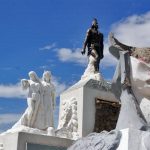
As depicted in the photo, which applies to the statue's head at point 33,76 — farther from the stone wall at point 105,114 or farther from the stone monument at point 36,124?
the stone wall at point 105,114

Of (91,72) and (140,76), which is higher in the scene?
(91,72)

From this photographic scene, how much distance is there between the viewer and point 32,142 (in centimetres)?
973

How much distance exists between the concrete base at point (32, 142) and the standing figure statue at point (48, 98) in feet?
2.32

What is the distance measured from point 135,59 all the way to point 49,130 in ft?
12.1

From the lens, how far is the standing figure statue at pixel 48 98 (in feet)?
35.2

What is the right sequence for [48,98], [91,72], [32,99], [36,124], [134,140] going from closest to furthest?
[134,140] < [36,124] < [32,99] < [48,98] < [91,72]

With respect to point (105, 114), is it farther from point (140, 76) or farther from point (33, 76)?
point (140, 76)

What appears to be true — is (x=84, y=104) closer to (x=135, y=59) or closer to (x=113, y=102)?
(x=113, y=102)

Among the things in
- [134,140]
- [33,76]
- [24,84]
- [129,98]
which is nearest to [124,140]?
[134,140]

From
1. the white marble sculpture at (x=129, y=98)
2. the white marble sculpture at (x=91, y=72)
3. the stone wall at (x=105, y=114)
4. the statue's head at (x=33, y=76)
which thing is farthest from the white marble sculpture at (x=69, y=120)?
the white marble sculpture at (x=129, y=98)

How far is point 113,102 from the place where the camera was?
36.6 ft

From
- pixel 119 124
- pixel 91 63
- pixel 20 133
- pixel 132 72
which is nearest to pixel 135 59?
pixel 132 72

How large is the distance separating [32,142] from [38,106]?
125cm

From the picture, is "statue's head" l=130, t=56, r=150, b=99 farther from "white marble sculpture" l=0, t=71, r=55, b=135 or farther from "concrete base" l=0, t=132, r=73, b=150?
"white marble sculpture" l=0, t=71, r=55, b=135
